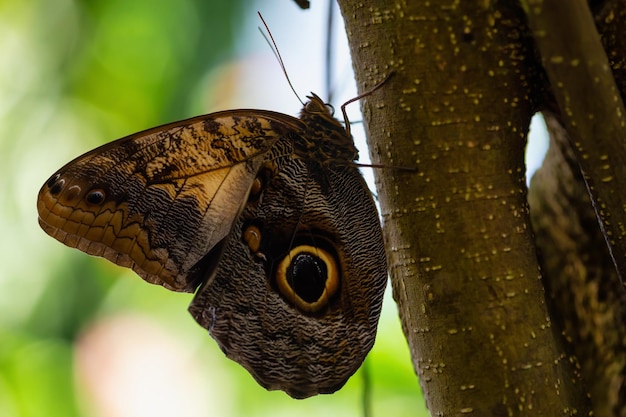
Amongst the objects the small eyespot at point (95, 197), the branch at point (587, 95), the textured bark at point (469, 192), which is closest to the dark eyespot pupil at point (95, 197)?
the small eyespot at point (95, 197)

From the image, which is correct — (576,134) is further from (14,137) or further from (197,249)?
(14,137)

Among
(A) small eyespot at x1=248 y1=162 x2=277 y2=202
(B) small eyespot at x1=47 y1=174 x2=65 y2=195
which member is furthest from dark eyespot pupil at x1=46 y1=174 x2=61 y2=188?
(A) small eyespot at x1=248 y1=162 x2=277 y2=202

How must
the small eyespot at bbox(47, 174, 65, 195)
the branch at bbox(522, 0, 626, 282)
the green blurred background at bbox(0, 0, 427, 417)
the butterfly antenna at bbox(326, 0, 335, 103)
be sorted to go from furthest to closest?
the green blurred background at bbox(0, 0, 427, 417), the butterfly antenna at bbox(326, 0, 335, 103), the small eyespot at bbox(47, 174, 65, 195), the branch at bbox(522, 0, 626, 282)

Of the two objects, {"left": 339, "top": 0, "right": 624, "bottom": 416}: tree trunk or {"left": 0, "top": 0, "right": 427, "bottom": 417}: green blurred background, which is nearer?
{"left": 339, "top": 0, "right": 624, "bottom": 416}: tree trunk

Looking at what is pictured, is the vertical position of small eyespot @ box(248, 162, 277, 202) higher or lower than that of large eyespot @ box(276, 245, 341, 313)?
higher

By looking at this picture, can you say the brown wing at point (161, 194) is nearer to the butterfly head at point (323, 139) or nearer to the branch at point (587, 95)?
the butterfly head at point (323, 139)

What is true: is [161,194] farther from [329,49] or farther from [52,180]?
[329,49]

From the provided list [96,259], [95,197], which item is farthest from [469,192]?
[96,259]

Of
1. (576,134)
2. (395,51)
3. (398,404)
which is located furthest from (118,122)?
(576,134)

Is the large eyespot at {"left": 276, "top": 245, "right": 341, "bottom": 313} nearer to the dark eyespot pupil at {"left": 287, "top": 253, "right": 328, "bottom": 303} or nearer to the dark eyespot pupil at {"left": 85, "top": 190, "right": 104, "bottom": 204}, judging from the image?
the dark eyespot pupil at {"left": 287, "top": 253, "right": 328, "bottom": 303}
